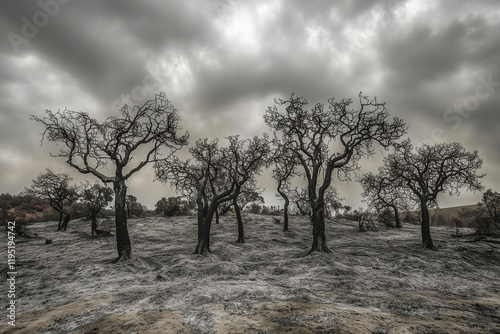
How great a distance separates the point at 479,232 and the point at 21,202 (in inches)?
2493

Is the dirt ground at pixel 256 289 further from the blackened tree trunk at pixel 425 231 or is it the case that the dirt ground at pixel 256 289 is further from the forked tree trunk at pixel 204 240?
the forked tree trunk at pixel 204 240

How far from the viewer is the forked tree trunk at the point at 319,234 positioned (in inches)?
601

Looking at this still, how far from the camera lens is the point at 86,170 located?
14.9 m

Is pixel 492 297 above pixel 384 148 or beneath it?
beneath

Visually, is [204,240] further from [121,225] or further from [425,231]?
[425,231]

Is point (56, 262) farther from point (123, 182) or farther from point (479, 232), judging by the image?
point (479, 232)

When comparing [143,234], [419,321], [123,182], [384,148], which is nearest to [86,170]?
[123,182]

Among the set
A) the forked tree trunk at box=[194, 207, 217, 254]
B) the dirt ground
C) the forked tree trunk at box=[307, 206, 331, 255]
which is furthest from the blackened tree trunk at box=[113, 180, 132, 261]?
the forked tree trunk at box=[307, 206, 331, 255]

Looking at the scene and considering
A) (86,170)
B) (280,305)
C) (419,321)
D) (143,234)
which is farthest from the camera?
(143,234)

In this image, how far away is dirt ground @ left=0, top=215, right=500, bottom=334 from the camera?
18.1ft

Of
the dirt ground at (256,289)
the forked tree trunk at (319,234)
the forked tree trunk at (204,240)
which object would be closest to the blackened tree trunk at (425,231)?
the dirt ground at (256,289)

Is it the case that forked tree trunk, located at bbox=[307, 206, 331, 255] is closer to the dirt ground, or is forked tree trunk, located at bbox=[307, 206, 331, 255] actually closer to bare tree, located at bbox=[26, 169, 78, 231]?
the dirt ground

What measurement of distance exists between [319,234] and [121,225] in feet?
37.9

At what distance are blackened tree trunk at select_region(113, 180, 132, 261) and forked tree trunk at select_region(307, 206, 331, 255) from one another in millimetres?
10537
